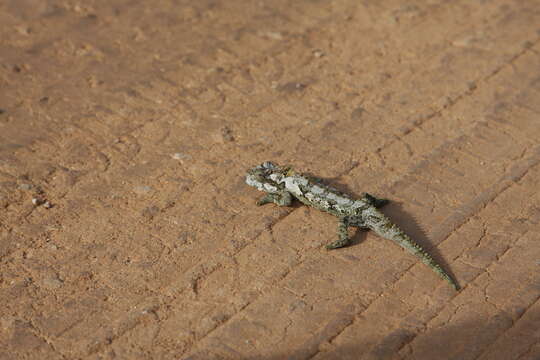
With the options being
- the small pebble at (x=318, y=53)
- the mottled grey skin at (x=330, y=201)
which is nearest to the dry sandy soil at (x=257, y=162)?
the small pebble at (x=318, y=53)

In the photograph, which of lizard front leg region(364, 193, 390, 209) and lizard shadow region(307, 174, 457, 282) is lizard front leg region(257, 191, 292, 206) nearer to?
lizard shadow region(307, 174, 457, 282)

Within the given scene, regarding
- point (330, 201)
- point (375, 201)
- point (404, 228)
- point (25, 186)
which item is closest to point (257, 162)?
point (330, 201)

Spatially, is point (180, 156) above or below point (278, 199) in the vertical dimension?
below

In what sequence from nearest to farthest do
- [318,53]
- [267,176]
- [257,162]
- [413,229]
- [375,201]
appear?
[413,229] < [375,201] < [267,176] < [257,162] < [318,53]

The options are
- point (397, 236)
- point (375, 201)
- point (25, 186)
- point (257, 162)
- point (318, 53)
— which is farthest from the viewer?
point (318, 53)

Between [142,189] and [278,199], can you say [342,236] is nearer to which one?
[278,199]

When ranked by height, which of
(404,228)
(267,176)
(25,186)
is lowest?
(25,186)

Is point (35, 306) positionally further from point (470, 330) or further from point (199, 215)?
point (470, 330)
